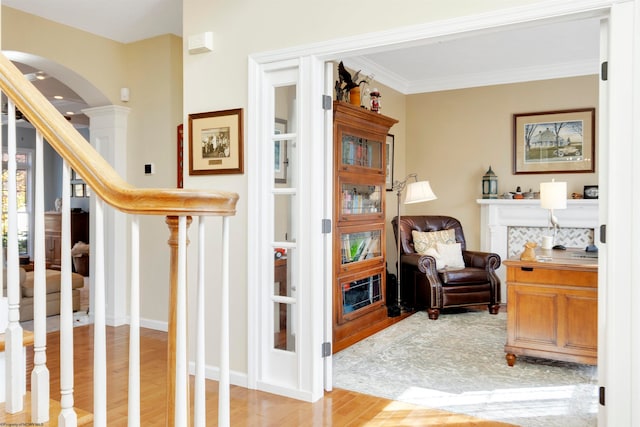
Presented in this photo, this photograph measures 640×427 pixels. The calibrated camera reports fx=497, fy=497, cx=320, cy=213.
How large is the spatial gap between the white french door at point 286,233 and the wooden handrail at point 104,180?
6.55 ft

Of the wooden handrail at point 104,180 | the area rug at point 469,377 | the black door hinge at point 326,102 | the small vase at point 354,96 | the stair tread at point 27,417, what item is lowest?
the area rug at point 469,377

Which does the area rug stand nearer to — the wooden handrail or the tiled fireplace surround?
the tiled fireplace surround

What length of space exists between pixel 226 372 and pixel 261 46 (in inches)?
104

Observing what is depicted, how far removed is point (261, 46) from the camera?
3.28m

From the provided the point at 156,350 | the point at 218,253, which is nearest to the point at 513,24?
the point at 218,253

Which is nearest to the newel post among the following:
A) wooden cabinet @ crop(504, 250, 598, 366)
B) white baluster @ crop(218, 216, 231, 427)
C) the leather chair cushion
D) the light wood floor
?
white baluster @ crop(218, 216, 231, 427)

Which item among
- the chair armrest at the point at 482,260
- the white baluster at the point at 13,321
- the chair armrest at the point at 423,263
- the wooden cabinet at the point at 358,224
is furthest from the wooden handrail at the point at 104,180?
the chair armrest at the point at 482,260

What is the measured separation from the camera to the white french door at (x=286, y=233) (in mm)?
3129

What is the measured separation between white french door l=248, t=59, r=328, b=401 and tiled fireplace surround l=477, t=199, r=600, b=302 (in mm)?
3666

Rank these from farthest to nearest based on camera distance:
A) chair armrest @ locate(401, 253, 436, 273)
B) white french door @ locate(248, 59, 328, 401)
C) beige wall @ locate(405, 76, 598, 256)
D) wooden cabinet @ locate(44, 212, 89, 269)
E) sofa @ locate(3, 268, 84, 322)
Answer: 1. wooden cabinet @ locate(44, 212, 89, 269)
2. beige wall @ locate(405, 76, 598, 256)
3. chair armrest @ locate(401, 253, 436, 273)
4. sofa @ locate(3, 268, 84, 322)
5. white french door @ locate(248, 59, 328, 401)

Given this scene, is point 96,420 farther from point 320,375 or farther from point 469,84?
point 469,84

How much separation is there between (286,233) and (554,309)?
79.5 inches

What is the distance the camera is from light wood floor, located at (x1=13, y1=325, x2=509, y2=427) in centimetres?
282

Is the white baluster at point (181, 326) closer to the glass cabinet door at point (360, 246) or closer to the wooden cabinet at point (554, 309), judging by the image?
the wooden cabinet at point (554, 309)
